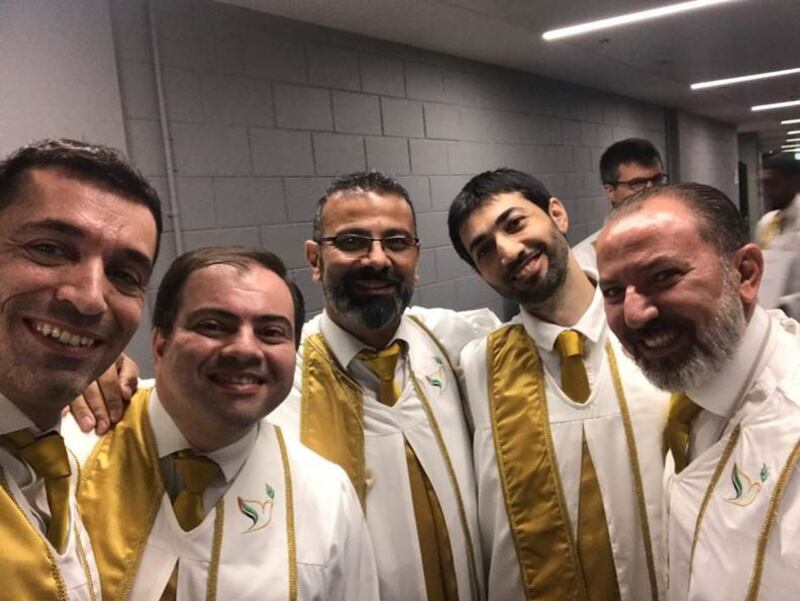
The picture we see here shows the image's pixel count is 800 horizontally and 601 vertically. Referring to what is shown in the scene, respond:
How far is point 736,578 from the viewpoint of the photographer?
1.00m

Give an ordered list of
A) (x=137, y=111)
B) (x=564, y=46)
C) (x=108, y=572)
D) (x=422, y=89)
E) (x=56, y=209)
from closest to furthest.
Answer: (x=56, y=209), (x=108, y=572), (x=137, y=111), (x=422, y=89), (x=564, y=46)

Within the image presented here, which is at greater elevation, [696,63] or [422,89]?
[696,63]

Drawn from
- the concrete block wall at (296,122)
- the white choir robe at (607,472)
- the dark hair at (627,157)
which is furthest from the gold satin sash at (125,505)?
the dark hair at (627,157)

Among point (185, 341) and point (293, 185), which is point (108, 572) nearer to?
point (185, 341)

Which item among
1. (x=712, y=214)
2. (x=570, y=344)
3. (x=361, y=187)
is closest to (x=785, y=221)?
(x=570, y=344)

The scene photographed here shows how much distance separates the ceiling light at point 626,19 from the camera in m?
3.20

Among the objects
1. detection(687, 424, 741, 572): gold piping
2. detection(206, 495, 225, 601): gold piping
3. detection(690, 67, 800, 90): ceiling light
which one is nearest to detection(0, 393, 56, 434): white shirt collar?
detection(206, 495, 225, 601): gold piping

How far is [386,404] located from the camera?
1608 millimetres

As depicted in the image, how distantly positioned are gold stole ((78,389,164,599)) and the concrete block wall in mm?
1247

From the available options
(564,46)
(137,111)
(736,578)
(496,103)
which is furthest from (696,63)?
(736,578)

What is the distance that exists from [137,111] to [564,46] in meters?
2.86

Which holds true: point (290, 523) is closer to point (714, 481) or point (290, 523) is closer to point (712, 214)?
point (714, 481)

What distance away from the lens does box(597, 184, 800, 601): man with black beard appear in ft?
3.36

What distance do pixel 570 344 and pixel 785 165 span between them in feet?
6.67
